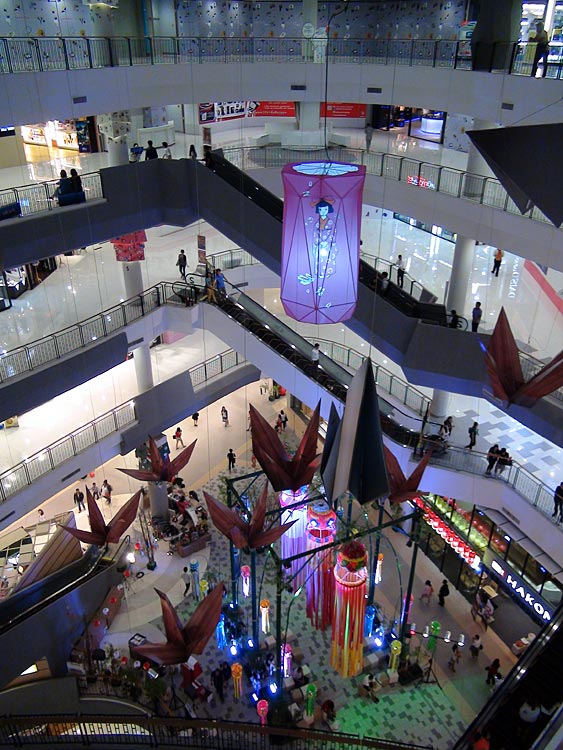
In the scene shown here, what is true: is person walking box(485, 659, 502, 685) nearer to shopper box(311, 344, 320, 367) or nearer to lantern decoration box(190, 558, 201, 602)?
lantern decoration box(190, 558, 201, 602)

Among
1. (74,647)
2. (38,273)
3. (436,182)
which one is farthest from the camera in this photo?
(38,273)

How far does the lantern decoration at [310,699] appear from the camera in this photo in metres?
12.8

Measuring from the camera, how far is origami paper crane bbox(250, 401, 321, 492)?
12703mm

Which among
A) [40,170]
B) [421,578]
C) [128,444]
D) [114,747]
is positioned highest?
[40,170]

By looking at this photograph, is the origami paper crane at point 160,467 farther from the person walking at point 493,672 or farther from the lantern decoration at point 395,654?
the person walking at point 493,672

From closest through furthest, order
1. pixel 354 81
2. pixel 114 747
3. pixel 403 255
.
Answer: pixel 114 747 → pixel 354 81 → pixel 403 255

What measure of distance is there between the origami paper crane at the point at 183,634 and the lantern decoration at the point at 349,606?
2.24m

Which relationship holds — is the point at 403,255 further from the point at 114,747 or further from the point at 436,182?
the point at 114,747

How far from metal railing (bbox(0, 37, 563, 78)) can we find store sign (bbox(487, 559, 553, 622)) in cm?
1160

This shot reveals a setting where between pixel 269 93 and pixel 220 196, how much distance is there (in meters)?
5.27

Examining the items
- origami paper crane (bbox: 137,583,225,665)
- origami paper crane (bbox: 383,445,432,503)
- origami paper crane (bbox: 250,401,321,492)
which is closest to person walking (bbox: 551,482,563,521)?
origami paper crane (bbox: 383,445,432,503)

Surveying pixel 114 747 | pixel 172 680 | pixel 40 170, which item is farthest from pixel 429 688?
pixel 40 170

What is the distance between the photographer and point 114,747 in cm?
1112

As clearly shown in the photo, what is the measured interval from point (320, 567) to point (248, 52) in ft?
46.0
